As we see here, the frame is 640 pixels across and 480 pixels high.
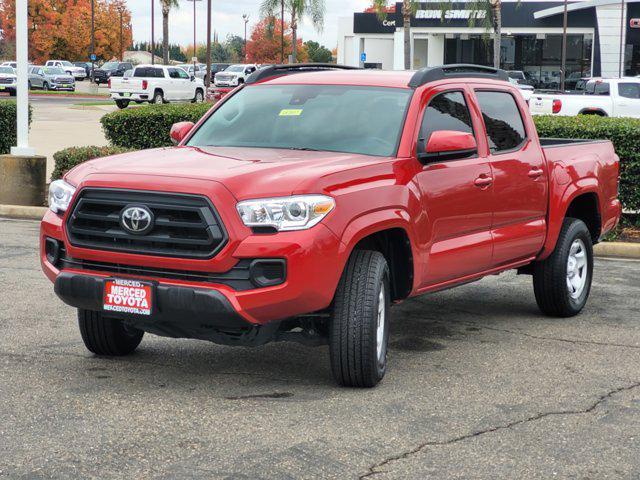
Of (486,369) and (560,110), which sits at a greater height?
(560,110)

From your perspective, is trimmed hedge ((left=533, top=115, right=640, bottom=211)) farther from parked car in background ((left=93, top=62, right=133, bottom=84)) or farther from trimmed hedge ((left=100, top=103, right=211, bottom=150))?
parked car in background ((left=93, top=62, right=133, bottom=84))

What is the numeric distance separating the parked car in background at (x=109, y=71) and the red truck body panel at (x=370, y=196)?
71.1 metres

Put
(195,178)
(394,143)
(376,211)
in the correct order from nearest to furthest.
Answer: (195,178), (376,211), (394,143)

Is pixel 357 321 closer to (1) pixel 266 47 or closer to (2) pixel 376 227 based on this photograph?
(2) pixel 376 227

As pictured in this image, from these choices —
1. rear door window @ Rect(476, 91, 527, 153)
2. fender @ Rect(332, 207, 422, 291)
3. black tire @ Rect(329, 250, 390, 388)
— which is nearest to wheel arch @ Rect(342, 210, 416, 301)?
fender @ Rect(332, 207, 422, 291)

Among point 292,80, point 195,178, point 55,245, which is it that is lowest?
point 55,245

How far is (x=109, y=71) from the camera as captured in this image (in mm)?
78438

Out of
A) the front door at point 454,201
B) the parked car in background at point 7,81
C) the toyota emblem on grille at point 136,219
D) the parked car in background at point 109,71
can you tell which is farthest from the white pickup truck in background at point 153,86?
the toyota emblem on grille at point 136,219

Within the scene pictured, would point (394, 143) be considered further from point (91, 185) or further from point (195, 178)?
point (91, 185)

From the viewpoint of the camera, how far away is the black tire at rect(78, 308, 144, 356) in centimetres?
679

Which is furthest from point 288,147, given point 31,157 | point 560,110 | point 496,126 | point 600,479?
point 560,110

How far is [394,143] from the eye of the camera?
679 centimetres

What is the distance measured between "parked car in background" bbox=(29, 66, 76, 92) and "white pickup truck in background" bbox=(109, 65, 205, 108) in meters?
17.6

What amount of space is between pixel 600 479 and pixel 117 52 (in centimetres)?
10181
